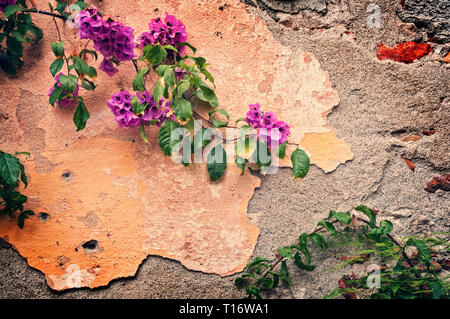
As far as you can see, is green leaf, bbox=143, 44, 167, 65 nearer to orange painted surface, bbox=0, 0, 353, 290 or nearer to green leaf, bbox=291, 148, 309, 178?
orange painted surface, bbox=0, 0, 353, 290

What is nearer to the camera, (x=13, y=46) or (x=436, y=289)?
(x=436, y=289)

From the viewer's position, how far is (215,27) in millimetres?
1400

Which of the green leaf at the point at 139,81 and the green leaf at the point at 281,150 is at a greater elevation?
the green leaf at the point at 139,81

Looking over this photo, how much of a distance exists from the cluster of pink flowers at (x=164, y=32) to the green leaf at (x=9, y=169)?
24.3 inches

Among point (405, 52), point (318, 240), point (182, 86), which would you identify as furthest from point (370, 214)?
point (182, 86)

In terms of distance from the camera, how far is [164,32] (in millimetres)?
1269

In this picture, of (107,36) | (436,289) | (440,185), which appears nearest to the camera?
(436,289)

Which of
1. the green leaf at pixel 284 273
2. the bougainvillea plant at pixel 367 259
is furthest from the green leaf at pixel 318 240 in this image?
the green leaf at pixel 284 273

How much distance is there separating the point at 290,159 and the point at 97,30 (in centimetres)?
85

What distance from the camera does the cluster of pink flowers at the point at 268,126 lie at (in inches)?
49.3

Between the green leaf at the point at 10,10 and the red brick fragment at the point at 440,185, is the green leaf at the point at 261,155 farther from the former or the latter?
the green leaf at the point at 10,10

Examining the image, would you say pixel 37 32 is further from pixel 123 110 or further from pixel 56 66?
pixel 123 110

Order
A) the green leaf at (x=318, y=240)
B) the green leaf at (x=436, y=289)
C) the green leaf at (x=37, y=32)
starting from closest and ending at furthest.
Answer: the green leaf at (x=436, y=289)
the green leaf at (x=318, y=240)
the green leaf at (x=37, y=32)

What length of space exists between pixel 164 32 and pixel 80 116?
17.4 inches
